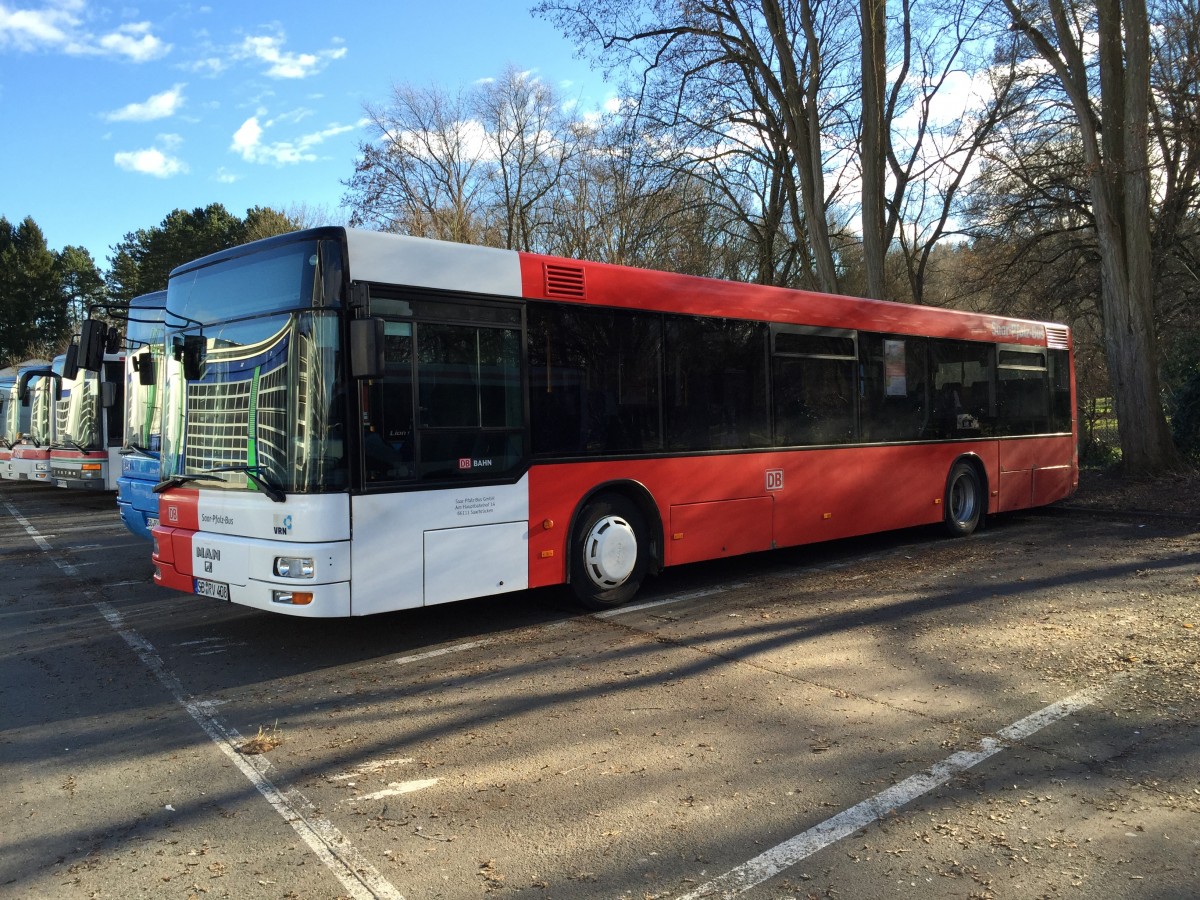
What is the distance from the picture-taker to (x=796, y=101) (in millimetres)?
20094

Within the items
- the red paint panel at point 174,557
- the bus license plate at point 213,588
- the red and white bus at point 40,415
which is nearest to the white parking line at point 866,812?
the bus license plate at point 213,588

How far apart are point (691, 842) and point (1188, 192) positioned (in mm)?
21416

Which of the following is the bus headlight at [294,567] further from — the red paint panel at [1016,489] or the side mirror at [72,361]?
the red paint panel at [1016,489]

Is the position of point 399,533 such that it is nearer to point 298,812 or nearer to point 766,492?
point 298,812

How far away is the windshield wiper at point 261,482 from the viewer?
19.9 feet

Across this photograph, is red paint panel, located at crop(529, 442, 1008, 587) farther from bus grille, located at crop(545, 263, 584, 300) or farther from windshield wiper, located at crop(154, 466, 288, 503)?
windshield wiper, located at crop(154, 466, 288, 503)

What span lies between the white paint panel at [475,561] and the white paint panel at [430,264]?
75.7 inches

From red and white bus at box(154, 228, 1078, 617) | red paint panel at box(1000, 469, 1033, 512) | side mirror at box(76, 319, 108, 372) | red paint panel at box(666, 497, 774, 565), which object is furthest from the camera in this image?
red paint panel at box(1000, 469, 1033, 512)

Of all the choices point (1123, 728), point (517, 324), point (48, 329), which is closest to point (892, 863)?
point (1123, 728)

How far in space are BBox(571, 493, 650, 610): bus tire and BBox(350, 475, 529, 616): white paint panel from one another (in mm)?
1109

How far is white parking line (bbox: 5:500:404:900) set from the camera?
133 inches

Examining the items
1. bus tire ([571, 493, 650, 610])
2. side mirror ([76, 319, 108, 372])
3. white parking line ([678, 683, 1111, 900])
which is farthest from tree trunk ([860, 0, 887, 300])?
side mirror ([76, 319, 108, 372])

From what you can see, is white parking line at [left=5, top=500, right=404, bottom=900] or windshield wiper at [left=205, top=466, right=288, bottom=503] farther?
windshield wiper at [left=205, top=466, right=288, bottom=503]

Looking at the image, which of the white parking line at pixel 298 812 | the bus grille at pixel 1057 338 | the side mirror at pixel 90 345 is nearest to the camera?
the white parking line at pixel 298 812
